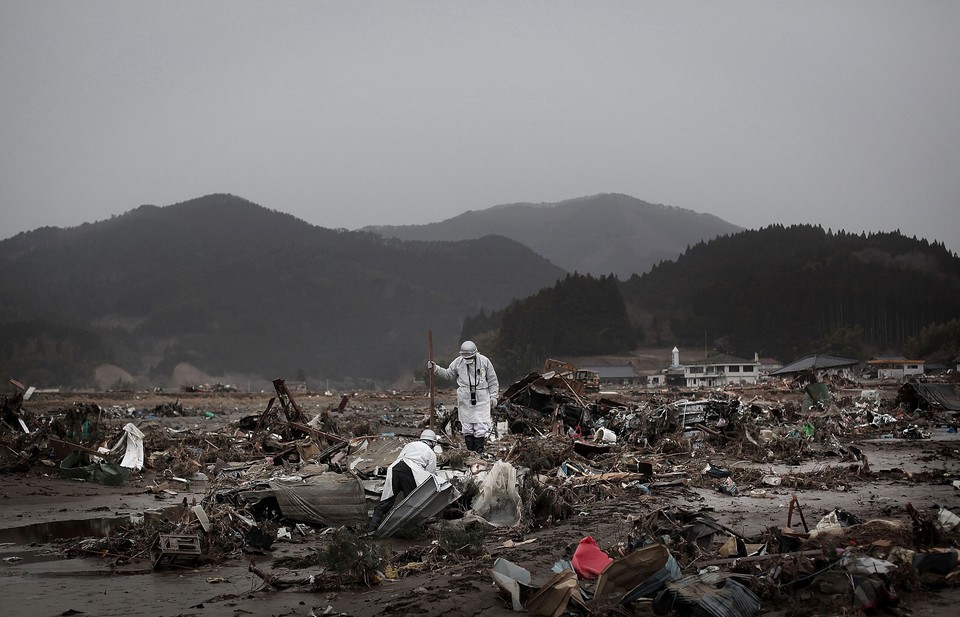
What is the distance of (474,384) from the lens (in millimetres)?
13906

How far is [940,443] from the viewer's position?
17516 millimetres

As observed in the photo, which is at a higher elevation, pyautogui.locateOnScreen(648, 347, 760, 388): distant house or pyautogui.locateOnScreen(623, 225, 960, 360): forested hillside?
pyautogui.locateOnScreen(623, 225, 960, 360): forested hillside

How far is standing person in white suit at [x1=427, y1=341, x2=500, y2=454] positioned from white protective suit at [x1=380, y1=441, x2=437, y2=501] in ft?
14.1

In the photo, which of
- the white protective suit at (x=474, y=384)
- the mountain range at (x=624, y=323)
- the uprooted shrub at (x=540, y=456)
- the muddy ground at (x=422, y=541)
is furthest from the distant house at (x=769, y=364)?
the white protective suit at (x=474, y=384)

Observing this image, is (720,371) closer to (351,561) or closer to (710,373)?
(710,373)

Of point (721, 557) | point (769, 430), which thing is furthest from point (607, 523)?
point (769, 430)

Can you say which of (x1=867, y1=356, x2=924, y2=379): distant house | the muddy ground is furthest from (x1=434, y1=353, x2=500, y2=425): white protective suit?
(x1=867, y1=356, x2=924, y2=379): distant house

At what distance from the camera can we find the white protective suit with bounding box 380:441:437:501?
8820mm

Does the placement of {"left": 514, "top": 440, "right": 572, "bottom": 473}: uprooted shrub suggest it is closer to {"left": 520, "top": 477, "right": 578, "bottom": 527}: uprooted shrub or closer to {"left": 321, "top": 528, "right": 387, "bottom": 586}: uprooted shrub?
{"left": 520, "top": 477, "right": 578, "bottom": 527}: uprooted shrub

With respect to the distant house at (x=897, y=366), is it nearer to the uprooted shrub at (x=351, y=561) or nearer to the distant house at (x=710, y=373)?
the distant house at (x=710, y=373)

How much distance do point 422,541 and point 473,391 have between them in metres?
5.44

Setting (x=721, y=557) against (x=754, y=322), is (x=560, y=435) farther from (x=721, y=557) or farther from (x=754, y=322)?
(x=754, y=322)

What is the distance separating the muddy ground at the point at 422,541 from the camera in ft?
19.6

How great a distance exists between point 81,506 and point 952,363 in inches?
3081
